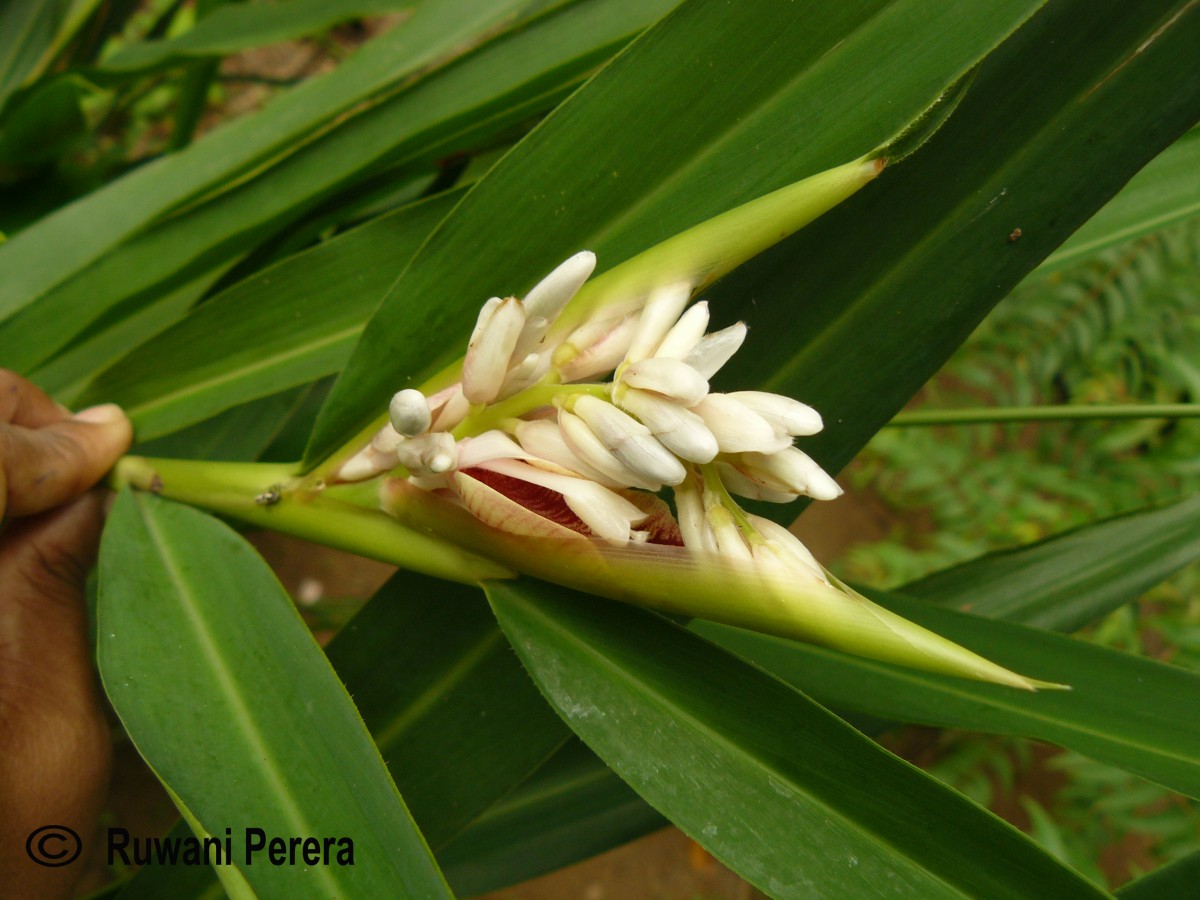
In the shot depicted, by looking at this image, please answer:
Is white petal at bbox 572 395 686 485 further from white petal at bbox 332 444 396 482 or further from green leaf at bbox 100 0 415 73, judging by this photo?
green leaf at bbox 100 0 415 73

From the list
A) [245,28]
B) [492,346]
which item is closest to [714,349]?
[492,346]

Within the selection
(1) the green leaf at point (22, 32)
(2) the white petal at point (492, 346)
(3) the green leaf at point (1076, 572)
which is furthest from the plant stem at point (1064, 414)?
(1) the green leaf at point (22, 32)

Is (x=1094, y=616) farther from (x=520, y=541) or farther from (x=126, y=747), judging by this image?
(x=126, y=747)

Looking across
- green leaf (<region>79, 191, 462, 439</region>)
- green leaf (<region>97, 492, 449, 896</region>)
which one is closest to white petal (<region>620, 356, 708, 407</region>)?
green leaf (<region>97, 492, 449, 896</region>)

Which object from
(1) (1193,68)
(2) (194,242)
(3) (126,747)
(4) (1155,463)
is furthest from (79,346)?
(4) (1155,463)

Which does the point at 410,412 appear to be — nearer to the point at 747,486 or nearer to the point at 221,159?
the point at 747,486

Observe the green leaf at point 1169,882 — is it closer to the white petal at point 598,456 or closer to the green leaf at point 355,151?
the white petal at point 598,456
